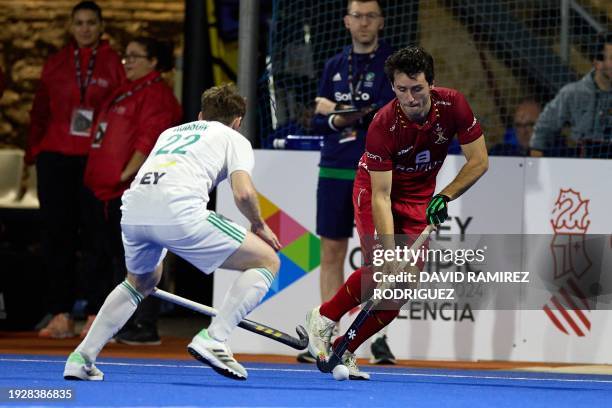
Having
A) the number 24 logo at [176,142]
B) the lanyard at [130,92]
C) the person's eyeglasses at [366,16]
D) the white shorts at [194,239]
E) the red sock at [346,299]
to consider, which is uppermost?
the person's eyeglasses at [366,16]

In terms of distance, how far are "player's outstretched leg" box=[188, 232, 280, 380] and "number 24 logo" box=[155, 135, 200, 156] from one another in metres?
0.53

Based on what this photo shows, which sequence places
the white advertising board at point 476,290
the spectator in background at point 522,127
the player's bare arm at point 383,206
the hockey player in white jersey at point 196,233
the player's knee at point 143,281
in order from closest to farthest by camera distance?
the hockey player in white jersey at point 196,233 → the player's knee at point 143,281 → the player's bare arm at point 383,206 → the white advertising board at point 476,290 → the spectator in background at point 522,127

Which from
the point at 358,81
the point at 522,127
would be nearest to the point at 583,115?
the point at 522,127

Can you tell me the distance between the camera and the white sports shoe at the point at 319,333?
7.10 m

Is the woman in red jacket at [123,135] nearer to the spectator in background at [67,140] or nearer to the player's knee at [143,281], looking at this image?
the spectator in background at [67,140]

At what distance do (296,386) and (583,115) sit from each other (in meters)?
3.65

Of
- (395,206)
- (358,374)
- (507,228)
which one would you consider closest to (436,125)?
(395,206)

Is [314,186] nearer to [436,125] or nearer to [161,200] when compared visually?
[436,125]

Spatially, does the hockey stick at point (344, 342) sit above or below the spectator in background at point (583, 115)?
below

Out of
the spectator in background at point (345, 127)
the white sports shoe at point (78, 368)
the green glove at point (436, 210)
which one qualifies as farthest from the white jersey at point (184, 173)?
the spectator in background at point (345, 127)

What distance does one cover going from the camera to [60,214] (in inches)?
369

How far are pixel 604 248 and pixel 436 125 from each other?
90.6 inches

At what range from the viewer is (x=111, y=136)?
9125 mm

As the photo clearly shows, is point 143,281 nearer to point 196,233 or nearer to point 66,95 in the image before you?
point 196,233
